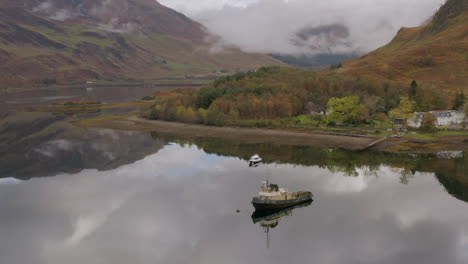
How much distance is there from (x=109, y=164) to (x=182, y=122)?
6090 cm

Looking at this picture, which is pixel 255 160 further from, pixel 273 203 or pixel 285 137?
pixel 285 137

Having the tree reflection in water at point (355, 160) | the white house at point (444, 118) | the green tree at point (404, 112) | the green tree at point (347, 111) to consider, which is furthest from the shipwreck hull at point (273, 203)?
the white house at point (444, 118)

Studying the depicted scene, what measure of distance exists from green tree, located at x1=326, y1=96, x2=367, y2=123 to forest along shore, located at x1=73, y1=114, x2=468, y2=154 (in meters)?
12.2

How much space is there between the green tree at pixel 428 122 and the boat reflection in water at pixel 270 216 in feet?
211

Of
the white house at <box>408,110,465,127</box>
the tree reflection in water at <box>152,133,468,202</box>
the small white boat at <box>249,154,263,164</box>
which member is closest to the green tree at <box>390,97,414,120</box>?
the white house at <box>408,110,465,127</box>

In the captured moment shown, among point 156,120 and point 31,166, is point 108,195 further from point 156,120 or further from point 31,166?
point 156,120

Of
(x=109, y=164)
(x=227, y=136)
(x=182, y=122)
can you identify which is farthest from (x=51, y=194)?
(x=182, y=122)

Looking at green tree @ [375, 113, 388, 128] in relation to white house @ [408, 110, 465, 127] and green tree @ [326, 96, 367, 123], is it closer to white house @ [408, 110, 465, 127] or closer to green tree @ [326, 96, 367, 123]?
green tree @ [326, 96, 367, 123]

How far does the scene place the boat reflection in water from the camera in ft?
190

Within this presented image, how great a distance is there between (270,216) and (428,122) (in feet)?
234

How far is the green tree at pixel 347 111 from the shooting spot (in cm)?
12784

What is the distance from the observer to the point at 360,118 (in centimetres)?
12900

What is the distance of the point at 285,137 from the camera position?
121188 mm

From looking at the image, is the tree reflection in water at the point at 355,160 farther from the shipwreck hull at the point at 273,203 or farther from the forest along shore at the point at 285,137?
the shipwreck hull at the point at 273,203
